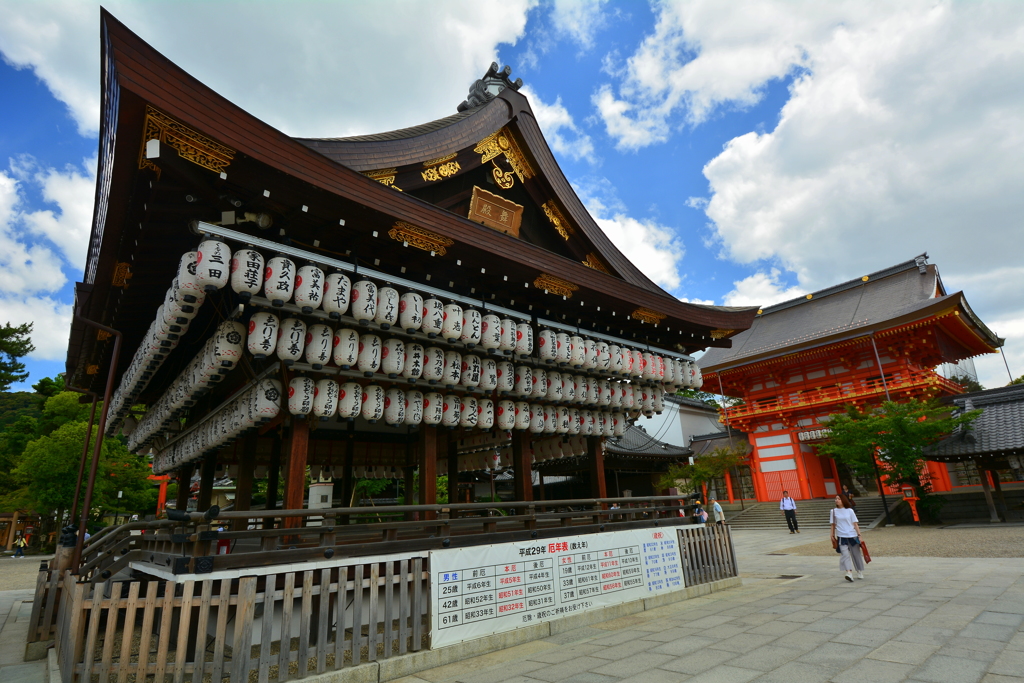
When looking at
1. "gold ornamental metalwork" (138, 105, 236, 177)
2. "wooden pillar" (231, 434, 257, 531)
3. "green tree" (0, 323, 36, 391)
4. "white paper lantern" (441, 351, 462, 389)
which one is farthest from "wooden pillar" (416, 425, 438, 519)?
"green tree" (0, 323, 36, 391)

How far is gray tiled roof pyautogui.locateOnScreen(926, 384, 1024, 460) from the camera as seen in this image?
1728cm

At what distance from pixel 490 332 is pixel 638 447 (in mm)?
19424

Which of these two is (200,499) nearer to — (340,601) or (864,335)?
(340,601)

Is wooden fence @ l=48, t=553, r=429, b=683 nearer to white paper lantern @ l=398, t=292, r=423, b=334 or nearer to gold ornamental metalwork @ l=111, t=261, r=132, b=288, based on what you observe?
white paper lantern @ l=398, t=292, r=423, b=334

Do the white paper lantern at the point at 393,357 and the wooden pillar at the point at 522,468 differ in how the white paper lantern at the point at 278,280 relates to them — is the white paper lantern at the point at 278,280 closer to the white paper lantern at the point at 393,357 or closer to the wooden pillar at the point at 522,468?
the white paper lantern at the point at 393,357

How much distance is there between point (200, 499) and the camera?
9.57m

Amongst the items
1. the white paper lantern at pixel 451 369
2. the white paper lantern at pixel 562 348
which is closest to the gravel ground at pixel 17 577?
the white paper lantern at pixel 451 369

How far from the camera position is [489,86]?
384 inches

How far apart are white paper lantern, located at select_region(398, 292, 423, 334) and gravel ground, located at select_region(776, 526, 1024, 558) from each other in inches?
528

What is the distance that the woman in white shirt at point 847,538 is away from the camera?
31.1 feet

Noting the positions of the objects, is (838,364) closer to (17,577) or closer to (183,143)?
(183,143)

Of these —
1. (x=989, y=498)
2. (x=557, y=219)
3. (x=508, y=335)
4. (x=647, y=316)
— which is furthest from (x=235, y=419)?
(x=989, y=498)

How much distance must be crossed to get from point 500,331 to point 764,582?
24.7 ft

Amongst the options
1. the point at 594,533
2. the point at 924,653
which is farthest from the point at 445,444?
the point at 924,653
